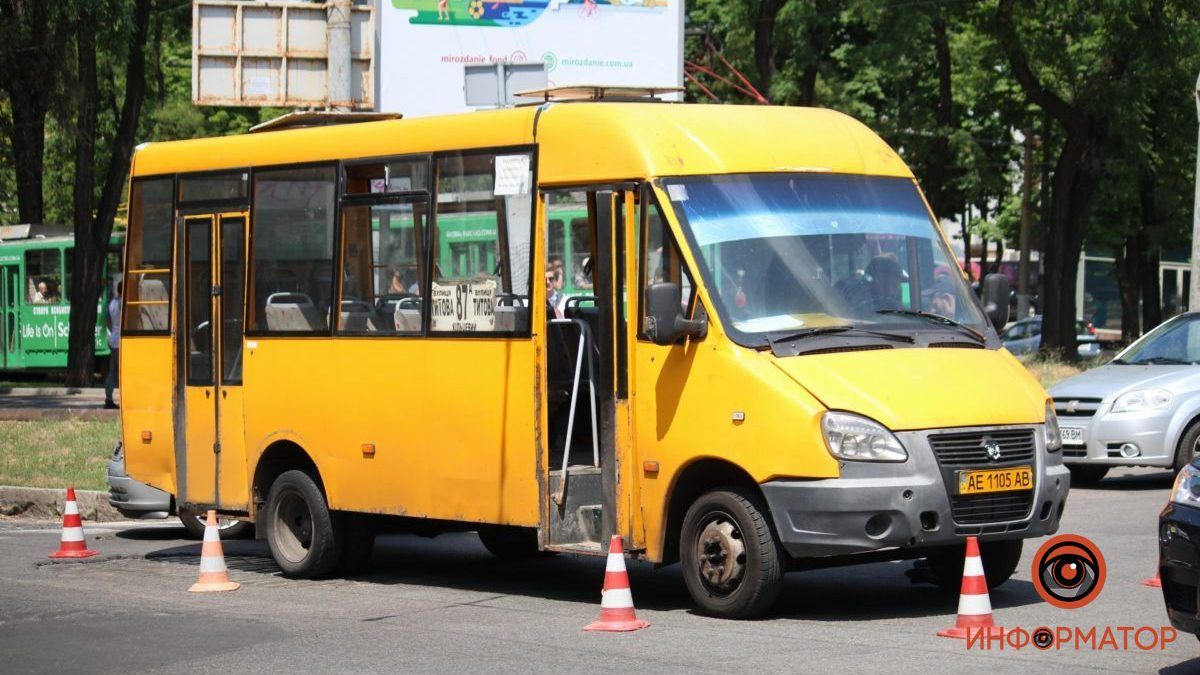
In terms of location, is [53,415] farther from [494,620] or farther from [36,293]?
[36,293]

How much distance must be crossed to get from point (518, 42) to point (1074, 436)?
14929 millimetres

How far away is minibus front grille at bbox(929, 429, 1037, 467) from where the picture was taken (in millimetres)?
9477

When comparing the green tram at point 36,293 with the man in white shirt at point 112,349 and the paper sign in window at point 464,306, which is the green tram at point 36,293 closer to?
the man in white shirt at point 112,349

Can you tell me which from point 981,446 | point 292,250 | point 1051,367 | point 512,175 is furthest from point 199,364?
point 1051,367

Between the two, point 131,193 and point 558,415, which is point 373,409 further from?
point 131,193

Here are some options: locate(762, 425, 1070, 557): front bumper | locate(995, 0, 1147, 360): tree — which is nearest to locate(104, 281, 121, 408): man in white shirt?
locate(995, 0, 1147, 360): tree

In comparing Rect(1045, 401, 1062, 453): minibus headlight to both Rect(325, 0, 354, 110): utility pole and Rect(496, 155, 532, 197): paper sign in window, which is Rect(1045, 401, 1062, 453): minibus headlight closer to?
Rect(496, 155, 532, 197): paper sign in window

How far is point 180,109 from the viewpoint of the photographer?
46875mm

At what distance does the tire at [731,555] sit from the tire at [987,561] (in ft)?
4.22

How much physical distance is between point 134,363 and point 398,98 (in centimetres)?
1603

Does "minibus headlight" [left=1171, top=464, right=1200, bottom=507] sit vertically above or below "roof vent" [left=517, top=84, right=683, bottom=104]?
below

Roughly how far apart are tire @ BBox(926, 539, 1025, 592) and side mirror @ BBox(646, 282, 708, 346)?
1.92m

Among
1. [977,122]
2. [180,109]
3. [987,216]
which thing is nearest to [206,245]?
[180,109]

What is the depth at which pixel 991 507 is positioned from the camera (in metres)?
9.67
